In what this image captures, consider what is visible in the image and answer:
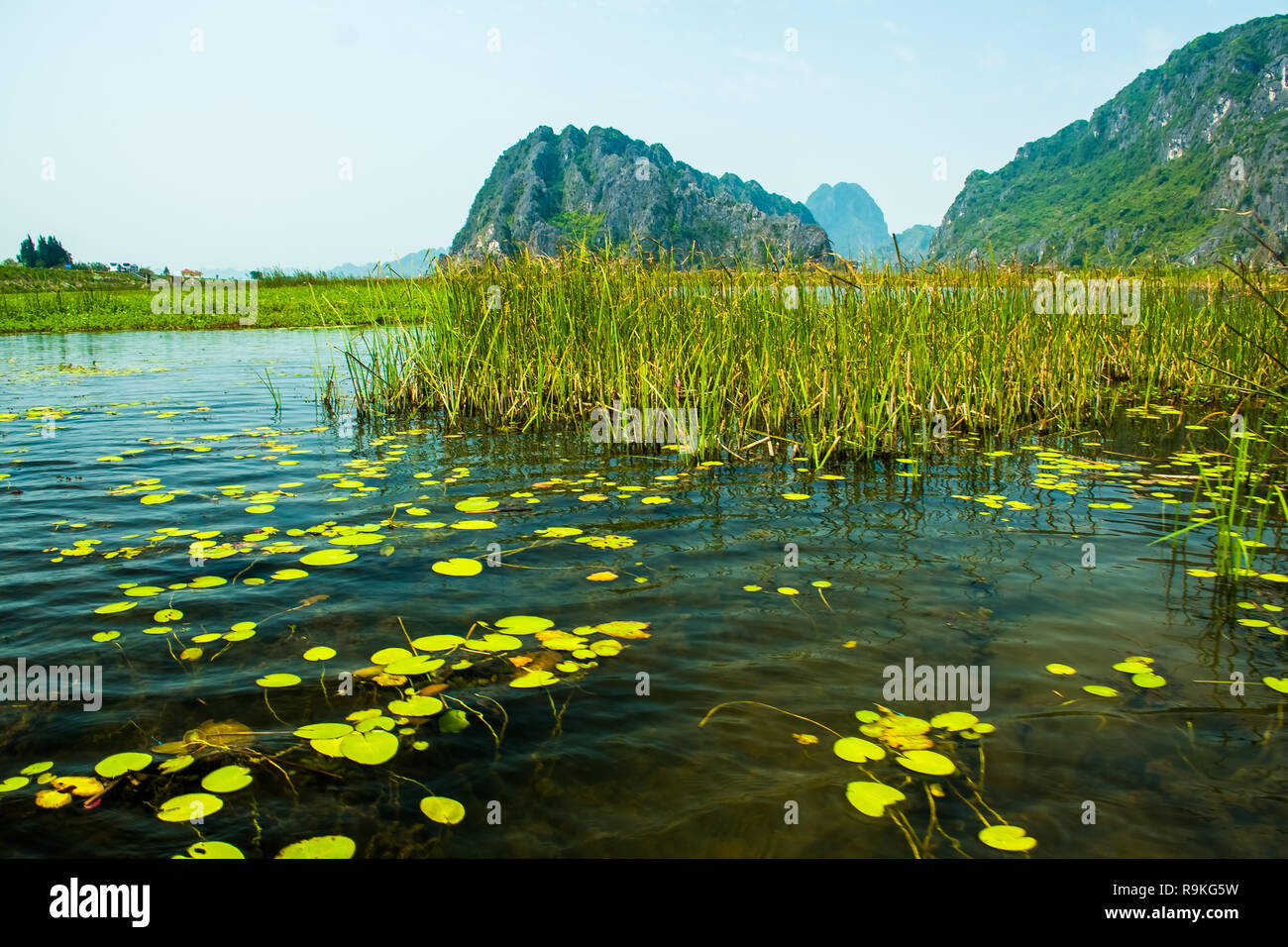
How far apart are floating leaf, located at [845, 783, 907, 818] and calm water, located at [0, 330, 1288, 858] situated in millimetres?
36

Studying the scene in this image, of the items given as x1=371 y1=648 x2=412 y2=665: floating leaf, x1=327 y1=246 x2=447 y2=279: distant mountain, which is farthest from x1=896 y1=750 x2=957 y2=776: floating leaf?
x1=327 y1=246 x2=447 y2=279: distant mountain

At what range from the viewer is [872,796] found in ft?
6.44

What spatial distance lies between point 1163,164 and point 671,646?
140m

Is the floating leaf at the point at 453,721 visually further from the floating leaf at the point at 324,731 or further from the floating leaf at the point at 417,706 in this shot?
the floating leaf at the point at 324,731

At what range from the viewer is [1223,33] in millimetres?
127438

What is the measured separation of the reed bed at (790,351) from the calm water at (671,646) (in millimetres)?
708

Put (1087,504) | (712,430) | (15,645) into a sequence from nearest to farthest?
(15,645), (1087,504), (712,430)

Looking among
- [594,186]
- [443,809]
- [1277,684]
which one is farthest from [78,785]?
[594,186]

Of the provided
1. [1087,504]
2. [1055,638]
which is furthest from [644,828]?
[1087,504]

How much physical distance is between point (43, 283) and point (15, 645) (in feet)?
106

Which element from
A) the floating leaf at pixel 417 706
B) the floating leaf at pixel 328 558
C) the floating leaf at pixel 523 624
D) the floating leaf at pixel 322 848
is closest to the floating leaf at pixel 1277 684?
the floating leaf at pixel 523 624

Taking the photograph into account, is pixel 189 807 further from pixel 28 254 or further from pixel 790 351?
pixel 28 254
